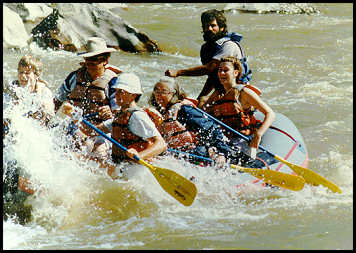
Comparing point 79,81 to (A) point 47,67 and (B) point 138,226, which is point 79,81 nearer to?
(B) point 138,226

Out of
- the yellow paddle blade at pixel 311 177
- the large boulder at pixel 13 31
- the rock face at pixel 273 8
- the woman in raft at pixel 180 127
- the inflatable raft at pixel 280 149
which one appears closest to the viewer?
the woman in raft at pixel 180 127

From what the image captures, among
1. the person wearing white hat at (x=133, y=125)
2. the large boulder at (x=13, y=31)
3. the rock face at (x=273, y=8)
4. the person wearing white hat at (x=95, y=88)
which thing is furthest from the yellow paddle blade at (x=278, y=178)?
the rock face at (x=273, y=8)

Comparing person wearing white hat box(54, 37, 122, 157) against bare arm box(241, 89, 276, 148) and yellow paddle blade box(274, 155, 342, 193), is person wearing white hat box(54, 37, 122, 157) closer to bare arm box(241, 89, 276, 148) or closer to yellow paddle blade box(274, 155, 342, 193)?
bare arm box(241, 89, 276, 148)

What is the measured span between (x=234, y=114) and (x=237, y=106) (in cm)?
11

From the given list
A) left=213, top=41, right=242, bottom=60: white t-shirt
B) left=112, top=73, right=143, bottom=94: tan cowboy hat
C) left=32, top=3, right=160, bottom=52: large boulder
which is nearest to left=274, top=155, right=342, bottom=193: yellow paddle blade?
left=213, top=41, right=242, bottom=60: white t-shirt

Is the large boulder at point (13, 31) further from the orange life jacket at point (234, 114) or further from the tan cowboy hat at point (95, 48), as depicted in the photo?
the orange life jacket at point (234, 114)

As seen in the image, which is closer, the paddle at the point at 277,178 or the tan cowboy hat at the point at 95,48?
the paddle at the point at 277,178

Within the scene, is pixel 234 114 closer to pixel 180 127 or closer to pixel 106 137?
pixel 180 127

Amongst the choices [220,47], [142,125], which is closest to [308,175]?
[220,47]

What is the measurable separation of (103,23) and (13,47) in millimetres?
1878

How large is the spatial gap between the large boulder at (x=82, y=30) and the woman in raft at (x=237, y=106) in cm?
601

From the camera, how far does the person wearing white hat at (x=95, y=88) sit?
196 inches

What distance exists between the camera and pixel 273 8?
1616 centimetres

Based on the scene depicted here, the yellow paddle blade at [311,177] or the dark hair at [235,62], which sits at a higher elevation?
the dark hair at [235,62]
